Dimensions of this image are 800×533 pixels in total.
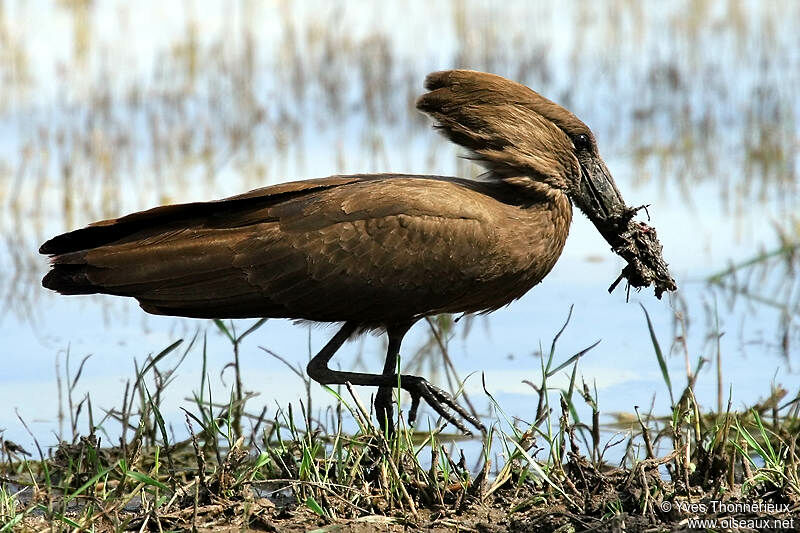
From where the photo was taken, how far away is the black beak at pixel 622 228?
5453 mm

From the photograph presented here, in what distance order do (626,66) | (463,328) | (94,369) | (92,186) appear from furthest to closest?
(626,66), (92,186), (463,328), (94,369)

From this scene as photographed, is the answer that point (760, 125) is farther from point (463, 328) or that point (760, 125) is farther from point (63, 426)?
point (63, 426)

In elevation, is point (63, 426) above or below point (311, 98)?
below

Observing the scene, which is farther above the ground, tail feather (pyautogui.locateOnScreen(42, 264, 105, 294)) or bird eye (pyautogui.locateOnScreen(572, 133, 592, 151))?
bird eye (pyautogui.locateOnScreen(572, 133, 592, 151))

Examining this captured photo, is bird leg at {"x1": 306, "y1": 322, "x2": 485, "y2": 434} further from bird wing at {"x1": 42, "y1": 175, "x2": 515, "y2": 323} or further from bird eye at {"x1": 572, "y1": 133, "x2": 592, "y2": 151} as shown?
bird eye at {"x1": 572, "y1": 133, "x2": 592, "y2": 151}

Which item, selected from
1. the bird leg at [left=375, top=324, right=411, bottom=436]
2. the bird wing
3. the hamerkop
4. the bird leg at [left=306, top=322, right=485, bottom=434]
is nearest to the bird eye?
the hamerkop

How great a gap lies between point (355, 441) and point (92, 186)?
5.44 meters

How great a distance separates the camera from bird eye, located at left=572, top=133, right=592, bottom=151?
5.54 meters

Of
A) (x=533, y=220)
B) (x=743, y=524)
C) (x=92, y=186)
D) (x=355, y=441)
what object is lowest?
(x=743, y=524)

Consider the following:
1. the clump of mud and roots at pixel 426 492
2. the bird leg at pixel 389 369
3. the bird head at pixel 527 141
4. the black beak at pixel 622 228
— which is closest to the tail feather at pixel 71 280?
the clump of mud and roots at pixel 426 492

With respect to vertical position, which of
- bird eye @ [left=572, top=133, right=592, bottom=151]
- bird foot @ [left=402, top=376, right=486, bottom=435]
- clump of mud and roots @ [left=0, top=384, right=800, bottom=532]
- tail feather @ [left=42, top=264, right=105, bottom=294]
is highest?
bird eye @ [left=572, top=133, right=592, bottom=151]

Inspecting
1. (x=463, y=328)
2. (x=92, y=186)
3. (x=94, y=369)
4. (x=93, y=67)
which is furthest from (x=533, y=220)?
(x=93, y=67)

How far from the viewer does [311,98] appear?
11.9m

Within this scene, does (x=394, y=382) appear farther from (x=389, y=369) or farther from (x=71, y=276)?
(x=71, y=276)
